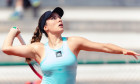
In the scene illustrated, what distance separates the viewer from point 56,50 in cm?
299

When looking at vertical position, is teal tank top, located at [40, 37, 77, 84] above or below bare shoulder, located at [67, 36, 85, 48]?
below

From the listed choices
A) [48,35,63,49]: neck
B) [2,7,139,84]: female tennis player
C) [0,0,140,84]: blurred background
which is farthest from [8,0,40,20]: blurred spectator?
[48,35,63,49]: neck

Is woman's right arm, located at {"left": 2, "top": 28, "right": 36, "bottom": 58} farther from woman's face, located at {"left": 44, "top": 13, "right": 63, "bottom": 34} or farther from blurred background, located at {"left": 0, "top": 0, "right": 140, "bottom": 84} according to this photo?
blurred background, located at {"left": 0, "top": 0, "right": 140, "bottom": 84}

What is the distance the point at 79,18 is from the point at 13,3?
168 cm

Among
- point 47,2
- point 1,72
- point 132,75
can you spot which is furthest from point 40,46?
point 47,2

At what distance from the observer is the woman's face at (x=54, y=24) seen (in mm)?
3033

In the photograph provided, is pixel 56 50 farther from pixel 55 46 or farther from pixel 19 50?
pixel 19 50

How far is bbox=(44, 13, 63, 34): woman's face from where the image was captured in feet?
9.95

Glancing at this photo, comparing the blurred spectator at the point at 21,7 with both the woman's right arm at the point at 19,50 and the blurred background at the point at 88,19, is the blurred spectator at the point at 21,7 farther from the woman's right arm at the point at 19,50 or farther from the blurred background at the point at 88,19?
the woman's right arm at the point at 19,50

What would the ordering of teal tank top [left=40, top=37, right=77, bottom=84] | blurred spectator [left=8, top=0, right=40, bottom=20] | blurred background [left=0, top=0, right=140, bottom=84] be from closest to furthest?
1. teal tank top [left=40, top=37, right=77, bottom=84]
2. blurred background [left=0, top=0, right=140, bottom=84]
3. blurred spectator [left=8, top=0, right=40, bottom=20]

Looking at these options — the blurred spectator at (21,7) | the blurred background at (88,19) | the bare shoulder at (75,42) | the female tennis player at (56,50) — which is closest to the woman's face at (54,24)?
the female tennis player at (56,50)

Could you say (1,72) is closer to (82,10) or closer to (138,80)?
(138,80)

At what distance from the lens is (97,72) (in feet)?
14.4

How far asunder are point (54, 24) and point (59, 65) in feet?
1.26
